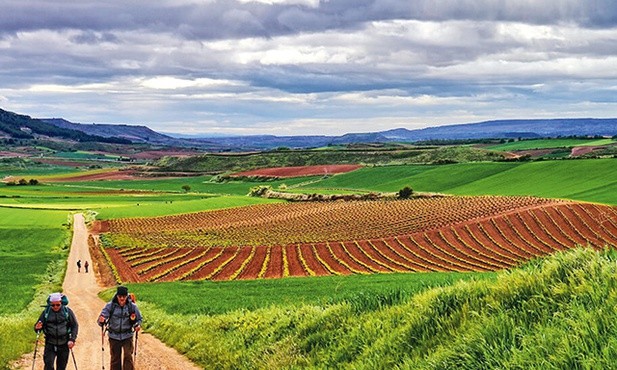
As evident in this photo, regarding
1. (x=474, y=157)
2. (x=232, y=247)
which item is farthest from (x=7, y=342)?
(x=474, y=157)

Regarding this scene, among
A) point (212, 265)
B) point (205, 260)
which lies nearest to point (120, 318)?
point (212, 265)

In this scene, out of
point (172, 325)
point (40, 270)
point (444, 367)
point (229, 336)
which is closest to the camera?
point (444, 367)

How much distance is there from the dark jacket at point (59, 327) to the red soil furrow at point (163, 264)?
119ft

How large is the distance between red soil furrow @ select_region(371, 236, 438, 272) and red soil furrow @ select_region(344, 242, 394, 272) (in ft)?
4.92

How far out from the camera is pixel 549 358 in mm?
7406

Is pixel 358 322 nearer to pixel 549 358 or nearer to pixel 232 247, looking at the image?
pixel 549 358

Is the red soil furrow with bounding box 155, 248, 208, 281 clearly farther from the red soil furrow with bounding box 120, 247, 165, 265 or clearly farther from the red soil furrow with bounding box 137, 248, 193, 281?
the red soil furrow with bounding box 120, 247, 165, 265

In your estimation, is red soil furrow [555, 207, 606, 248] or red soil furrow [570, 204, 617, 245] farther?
red soil furrow [555, 207, 606, 248]

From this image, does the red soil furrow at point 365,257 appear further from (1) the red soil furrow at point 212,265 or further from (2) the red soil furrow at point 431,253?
(1) the red soil furrow at point 212,265

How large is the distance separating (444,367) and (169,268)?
4805cm

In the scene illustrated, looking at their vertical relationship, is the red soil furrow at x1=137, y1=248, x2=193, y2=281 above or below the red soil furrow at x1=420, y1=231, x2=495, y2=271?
below

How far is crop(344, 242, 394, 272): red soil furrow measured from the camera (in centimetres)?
5248

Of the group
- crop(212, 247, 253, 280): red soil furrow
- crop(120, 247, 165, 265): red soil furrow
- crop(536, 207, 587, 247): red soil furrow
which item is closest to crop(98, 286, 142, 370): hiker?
crop(212, 247, 253, 280): red soil furrow

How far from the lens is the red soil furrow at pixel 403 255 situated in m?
52.9
